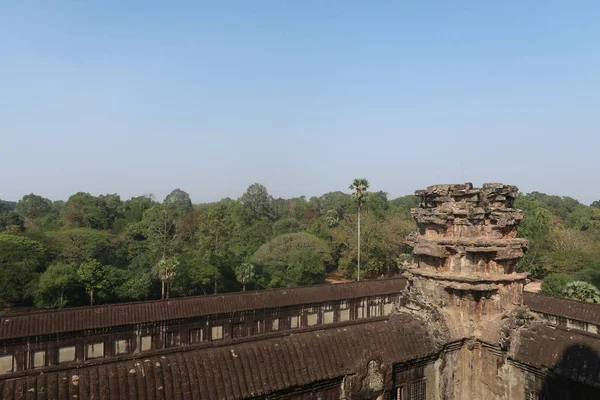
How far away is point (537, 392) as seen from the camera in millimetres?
7520

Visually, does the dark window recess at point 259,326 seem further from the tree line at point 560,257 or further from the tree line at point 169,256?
the tree line at point 560,257

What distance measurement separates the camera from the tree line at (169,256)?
30109 mm

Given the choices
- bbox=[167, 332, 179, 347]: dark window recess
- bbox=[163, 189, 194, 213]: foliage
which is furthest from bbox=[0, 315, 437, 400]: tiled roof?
bbox=[163, 189, 194, 213]: foliage

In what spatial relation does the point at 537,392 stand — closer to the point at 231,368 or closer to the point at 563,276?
the point at 231,368

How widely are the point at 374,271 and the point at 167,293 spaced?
2336 centimetres

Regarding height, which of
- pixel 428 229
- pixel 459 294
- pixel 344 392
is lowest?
pixel 344 392

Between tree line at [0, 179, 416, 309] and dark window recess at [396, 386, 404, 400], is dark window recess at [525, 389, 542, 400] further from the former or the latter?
tree line at [0, 179, 416, 309]

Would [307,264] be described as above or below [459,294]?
below

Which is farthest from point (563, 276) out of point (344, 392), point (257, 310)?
point (344, 392)

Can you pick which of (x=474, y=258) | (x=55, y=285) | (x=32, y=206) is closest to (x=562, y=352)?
(x=474, y=258)

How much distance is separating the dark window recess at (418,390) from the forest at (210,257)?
60.0 ft

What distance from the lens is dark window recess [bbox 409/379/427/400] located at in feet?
25.8

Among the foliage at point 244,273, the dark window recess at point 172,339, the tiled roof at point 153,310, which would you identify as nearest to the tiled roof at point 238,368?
the tiled roof at point 153,310

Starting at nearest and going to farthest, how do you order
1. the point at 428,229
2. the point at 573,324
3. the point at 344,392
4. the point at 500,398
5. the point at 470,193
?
the point at 344,392 < the point at 500,398 < the point at 470,193 < the point at 428,229 < the point at 573,324
